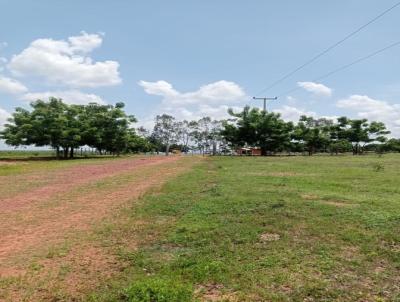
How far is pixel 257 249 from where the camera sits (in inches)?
236

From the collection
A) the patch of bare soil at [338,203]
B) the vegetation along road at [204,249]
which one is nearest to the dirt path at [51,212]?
the vegetation along road at [204,249]

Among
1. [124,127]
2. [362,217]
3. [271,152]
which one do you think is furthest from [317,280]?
[271,152]

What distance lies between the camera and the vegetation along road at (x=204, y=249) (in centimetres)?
451

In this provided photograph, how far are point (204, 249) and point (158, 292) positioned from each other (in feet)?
5.94

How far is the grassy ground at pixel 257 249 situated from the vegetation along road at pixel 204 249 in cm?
2

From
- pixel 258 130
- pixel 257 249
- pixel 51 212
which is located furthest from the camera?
pixel 258 130

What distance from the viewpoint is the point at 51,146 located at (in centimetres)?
4619

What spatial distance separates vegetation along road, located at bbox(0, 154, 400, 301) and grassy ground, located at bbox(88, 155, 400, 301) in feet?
0.05

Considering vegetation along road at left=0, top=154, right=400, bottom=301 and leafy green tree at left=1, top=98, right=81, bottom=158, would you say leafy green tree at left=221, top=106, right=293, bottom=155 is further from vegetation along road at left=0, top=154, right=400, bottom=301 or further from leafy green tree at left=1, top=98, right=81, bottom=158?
vegetation along road at left=0, top=154, right=400, bottom=301

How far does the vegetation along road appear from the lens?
14.8 feet

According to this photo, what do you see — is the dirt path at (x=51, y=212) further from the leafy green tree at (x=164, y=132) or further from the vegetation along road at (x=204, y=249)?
the leafy green tree at (x=164, y=132)

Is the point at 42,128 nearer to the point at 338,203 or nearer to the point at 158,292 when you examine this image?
the point at 338,203

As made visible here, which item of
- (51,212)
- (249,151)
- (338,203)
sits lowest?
(51,212)

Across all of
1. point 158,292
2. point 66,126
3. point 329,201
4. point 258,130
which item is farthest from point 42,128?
point 158,292
